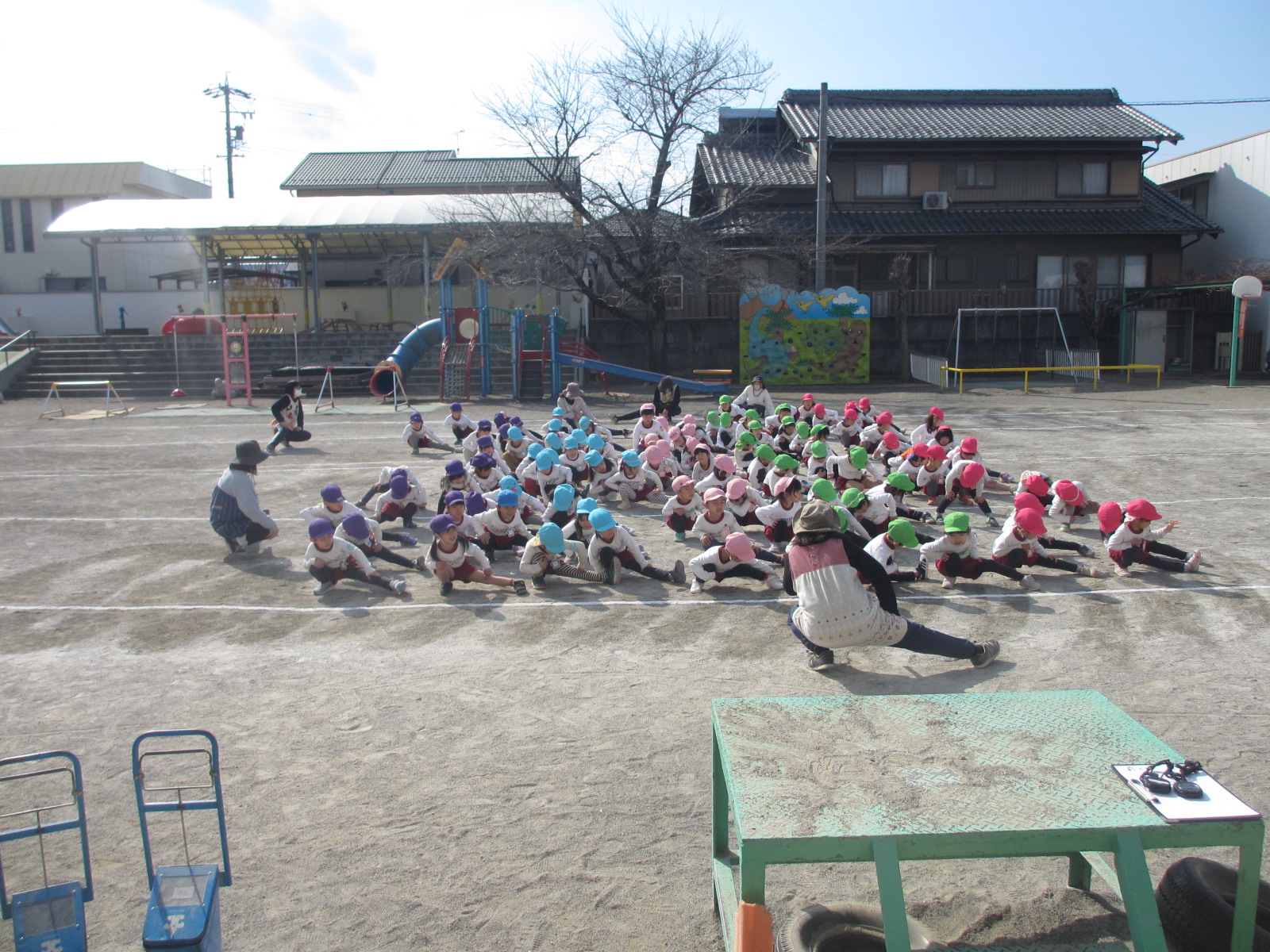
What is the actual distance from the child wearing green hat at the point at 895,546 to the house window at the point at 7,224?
1565 inches

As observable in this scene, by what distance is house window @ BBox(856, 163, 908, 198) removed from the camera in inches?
1212

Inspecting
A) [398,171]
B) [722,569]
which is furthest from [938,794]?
[398,171]

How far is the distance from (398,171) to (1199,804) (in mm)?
38517

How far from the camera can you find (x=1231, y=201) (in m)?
31.7

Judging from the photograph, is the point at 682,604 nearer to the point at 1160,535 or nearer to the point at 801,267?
Answer: the point at 1160,535

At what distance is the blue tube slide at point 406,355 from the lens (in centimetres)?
2286

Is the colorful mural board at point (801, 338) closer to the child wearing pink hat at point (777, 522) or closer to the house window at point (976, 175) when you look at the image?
the house window at point (976, 175)

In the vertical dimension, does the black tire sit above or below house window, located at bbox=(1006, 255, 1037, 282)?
below

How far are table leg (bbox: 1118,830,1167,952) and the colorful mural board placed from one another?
967 inches

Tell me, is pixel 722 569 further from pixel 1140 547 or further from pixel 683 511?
pixel 1140 547

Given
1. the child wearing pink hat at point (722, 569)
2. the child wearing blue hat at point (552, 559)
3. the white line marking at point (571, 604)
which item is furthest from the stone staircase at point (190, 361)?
the child wearing pink hat at point (722, 569)

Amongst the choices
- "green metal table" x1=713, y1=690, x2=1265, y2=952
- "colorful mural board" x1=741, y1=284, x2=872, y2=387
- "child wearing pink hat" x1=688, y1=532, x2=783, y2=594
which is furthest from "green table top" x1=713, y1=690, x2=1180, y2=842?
"colorful mural board" x1=741, y1=284, x2=872, y2=387

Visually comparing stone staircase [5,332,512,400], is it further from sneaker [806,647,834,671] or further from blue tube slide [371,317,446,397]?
sneaker [806,647,834,671]

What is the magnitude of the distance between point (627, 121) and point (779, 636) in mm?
22362
